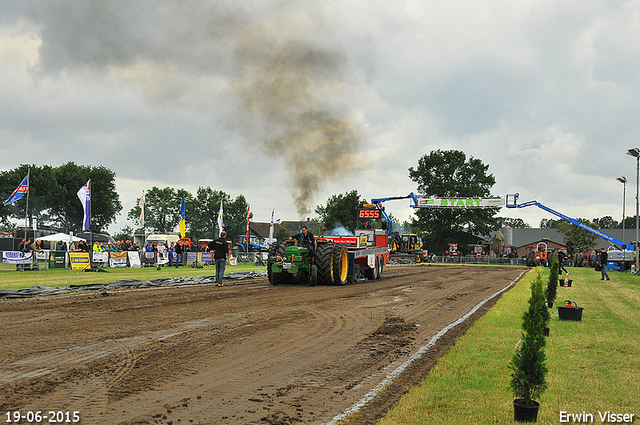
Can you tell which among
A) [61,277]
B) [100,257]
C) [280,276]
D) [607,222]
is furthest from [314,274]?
→ [607,222]

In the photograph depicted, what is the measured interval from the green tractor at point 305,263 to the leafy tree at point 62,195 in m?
57.4

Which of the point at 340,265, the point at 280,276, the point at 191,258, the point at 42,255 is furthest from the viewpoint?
the point at 191,258

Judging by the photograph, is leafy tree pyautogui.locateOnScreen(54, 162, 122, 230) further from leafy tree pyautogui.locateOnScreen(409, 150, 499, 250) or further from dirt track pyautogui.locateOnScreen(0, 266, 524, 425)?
dirt track pyautogui.locateOnScreen(0, 266, 524, 425)

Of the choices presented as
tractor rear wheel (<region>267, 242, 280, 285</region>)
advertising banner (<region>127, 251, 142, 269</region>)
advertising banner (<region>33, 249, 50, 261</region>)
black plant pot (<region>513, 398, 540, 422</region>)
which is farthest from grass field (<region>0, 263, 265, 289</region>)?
black plant pot (<region>513, 398, 540, 422</region>)

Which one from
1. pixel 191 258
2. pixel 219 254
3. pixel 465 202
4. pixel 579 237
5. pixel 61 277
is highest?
pixel 465 202

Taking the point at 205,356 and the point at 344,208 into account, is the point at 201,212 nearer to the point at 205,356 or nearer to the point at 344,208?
the point at 344,208

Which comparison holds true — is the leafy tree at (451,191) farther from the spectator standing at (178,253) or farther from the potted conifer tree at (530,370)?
the potted conifer tree at (530,370)

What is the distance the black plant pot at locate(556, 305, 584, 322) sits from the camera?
1134 centimetres

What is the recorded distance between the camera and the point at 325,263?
19.0 meters

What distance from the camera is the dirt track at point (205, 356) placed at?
496 centimetres

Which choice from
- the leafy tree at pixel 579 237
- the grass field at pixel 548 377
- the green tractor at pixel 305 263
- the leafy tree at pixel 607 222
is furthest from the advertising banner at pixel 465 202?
the leafy tree at pixel 607 222

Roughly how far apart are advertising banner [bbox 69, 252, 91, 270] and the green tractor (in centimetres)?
1213

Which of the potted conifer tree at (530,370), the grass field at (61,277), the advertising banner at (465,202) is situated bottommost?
the grass field at (61,277)

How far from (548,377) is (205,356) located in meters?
4.57
